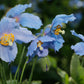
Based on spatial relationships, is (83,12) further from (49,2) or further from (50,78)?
(50,78)

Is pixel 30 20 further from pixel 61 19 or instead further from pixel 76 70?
pixel 76 70

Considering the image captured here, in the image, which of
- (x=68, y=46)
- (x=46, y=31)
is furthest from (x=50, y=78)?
(x=46, y=31)

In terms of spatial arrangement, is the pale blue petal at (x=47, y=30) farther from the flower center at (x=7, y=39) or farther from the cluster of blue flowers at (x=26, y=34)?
the flower center at (x=7, y=39)

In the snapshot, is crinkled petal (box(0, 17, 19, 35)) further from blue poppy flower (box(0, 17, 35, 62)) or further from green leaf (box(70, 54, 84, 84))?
green leaf (box(70, 54, 84, 84))

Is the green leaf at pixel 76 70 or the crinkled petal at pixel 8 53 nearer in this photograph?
the crinkled petal at pixel 8 53

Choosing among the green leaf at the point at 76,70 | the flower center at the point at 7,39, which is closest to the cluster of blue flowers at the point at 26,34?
the flower center at the point at 7,39

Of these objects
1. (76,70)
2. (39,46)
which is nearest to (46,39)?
(39,46)

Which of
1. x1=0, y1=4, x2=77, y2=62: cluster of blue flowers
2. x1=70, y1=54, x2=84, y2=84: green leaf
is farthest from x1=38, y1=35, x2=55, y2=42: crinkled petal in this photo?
x1=70, y1=54, x2=84, y2=84: green leaf

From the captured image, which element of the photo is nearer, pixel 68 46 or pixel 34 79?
pixel 68 46
